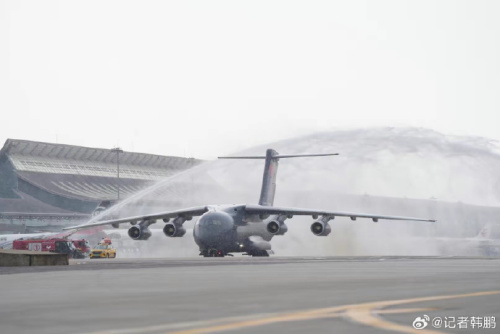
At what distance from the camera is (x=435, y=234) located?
84.4 m

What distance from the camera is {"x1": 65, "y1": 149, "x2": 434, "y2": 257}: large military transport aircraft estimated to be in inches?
2297

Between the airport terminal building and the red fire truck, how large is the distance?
57384mm

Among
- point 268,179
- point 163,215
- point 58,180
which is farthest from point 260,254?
point 58,180

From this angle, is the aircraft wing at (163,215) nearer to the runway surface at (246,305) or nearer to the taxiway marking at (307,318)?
the runway surface at (246,305)

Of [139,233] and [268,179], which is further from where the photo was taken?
[268,179]

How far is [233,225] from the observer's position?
5900cm

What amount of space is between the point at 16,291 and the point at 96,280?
186 inches

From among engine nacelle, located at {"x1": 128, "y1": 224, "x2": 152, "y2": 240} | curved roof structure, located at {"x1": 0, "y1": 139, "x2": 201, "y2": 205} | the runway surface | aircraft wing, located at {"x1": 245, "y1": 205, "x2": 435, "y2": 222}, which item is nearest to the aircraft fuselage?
aircraft wing, located at {"x1": 245, "y1": 205, "x2": 435, "y2": 222}

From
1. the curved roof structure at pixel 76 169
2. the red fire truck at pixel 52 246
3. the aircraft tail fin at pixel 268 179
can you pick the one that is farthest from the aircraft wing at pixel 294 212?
the curved roof structure at pixel 76 169

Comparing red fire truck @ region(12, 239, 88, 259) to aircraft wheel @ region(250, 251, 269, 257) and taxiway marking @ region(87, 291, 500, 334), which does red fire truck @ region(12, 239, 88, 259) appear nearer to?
aircraft wheel @ region(250, 251, 269, 257)

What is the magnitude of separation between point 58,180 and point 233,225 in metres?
109

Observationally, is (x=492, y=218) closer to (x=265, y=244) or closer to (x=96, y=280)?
(x=265, y=244)

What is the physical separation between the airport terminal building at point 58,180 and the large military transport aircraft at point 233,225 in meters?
73.3

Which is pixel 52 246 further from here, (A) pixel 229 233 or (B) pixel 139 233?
(A) pixel 229 233
